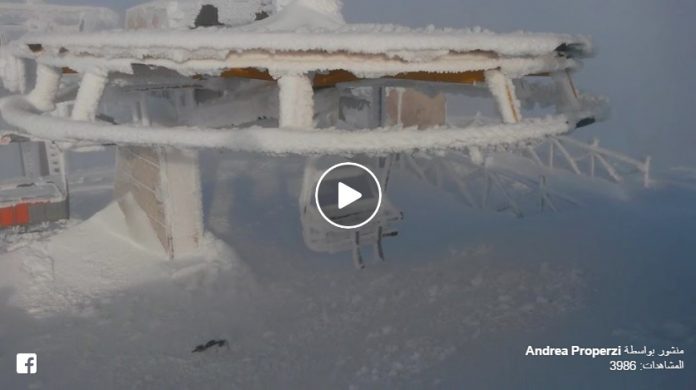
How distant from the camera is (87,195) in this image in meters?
19.1

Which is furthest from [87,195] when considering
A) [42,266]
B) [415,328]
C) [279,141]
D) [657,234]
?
[657,234]

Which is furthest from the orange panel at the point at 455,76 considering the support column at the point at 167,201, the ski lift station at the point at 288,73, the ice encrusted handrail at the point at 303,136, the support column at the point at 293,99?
the support column at the point at 167,201

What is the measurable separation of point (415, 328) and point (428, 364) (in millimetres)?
Answer: 1071

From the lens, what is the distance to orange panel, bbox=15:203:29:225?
43.8 feet

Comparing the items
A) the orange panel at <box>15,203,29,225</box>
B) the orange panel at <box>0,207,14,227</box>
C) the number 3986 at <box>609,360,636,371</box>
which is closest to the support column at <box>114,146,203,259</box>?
the orange panel at <box>15,203,29,225</box>

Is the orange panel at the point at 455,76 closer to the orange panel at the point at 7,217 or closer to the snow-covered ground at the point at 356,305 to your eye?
the snow-covered ground at the point at 356,305

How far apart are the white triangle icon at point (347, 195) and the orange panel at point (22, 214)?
893cm

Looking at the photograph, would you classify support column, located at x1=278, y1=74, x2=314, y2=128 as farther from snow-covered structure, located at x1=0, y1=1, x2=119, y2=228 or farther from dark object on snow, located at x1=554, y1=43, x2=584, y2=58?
snow-covered structure, located at x1=0, y1=1, x2=119, y2=228

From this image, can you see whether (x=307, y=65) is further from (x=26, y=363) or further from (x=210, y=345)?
(x=26, y=363)

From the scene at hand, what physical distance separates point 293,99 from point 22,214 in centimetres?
1218

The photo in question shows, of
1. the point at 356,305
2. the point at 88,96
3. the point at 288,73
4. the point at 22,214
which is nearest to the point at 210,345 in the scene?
the point at 356,305

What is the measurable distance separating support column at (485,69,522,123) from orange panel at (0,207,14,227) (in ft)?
43.4

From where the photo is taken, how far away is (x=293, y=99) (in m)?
4.62

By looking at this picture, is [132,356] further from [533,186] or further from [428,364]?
[533,186]
